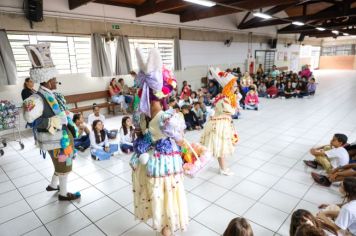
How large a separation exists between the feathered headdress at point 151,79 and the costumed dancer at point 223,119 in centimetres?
148

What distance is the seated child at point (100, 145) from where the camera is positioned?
4.02 meters

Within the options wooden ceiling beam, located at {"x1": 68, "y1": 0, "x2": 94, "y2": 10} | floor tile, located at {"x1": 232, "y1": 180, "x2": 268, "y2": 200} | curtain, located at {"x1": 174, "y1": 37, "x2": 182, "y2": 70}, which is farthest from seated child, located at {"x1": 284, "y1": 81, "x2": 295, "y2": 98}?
wooden ceiling beam, located at {"x1": 68, "y1": 0, "x2": 94, "y2": 10}

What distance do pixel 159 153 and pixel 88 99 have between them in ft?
19.2

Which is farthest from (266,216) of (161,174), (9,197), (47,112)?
(9,197)

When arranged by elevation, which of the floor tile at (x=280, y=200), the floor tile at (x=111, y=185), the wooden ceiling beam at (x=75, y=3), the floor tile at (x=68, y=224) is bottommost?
the floor tile at (x=68, y=224)

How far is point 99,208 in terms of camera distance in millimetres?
2646

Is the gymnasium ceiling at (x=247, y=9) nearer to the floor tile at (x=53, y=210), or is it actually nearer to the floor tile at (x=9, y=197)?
the floor tile at (x=9, y=197)

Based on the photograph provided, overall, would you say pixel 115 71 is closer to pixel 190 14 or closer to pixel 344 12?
pixel 190 14

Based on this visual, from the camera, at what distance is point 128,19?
7395 millimetres

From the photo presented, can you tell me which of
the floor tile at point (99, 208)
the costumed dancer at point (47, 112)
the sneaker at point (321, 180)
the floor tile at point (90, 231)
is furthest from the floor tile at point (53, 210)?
the sneaker at point (321, 180)

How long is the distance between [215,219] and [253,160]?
1659 millimetres

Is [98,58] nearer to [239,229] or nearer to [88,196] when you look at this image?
[88,196]

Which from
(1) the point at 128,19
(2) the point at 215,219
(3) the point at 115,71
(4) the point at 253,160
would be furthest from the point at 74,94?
(2) the point at 215,219

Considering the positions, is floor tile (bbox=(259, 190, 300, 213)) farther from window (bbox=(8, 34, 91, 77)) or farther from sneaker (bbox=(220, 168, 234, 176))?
window (bbox=(8, 34, 91, 77))
